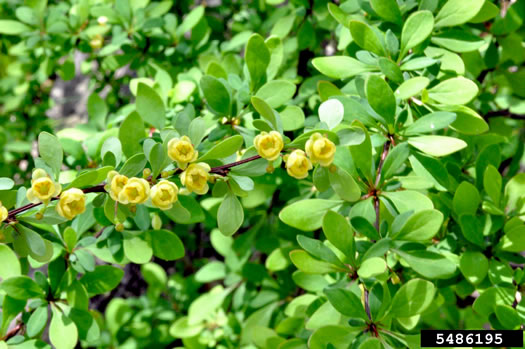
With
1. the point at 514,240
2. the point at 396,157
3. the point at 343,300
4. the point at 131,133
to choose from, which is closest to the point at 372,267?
the point at 343,300

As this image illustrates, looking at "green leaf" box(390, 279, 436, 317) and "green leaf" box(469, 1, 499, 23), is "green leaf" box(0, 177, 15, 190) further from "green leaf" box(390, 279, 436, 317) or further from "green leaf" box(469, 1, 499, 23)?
"green leaf" box(469, 1, 499, 23)

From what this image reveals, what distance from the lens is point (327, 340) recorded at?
0.61 metres

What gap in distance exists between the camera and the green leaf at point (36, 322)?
0.68 metres

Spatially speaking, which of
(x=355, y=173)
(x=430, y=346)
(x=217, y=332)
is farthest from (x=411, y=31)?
(x=217, y=332)

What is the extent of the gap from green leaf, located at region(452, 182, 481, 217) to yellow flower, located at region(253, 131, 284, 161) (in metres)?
0.33

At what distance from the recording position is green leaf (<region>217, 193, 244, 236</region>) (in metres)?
0.61

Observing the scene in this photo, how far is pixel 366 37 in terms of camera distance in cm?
72

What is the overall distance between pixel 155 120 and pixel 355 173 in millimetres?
291

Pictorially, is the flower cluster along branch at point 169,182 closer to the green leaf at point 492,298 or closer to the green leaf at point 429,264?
the green leaf at point 429,264

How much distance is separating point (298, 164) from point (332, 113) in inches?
3.7

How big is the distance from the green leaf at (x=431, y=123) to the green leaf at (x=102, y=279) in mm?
466

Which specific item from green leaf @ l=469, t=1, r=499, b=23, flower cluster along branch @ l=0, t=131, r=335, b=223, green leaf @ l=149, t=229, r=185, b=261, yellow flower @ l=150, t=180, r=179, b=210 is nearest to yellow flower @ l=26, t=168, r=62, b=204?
flower cluster along branch @ l=0, t=131, r=335, b=223

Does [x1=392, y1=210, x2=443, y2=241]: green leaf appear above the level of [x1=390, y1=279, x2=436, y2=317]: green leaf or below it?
above

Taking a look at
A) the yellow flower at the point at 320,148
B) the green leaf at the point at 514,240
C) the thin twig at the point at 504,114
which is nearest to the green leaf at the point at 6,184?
the yellow flower at the point at 320,148
